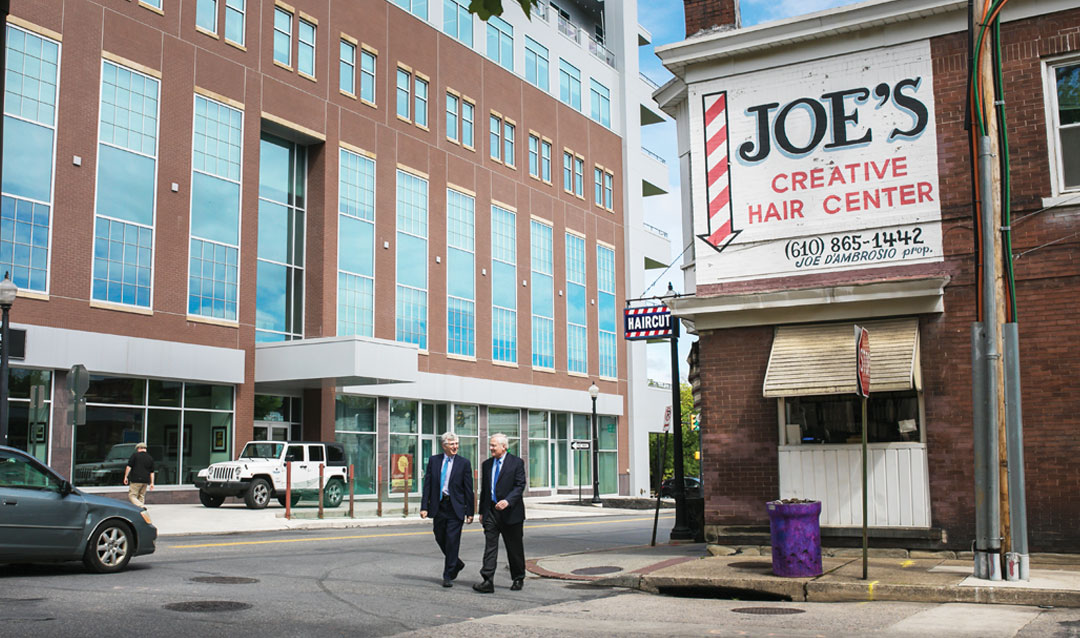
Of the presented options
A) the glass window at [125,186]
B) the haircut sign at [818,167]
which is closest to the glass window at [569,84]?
the glass window at [125,186]

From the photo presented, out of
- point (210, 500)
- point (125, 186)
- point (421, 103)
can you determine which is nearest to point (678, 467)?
point (210, 500)

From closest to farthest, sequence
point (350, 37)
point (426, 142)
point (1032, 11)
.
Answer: point (1032, 11) → point (350, 37) → point (426, 142)

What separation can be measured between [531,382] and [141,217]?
21033 millimetres

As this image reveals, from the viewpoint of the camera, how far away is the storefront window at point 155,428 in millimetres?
28172

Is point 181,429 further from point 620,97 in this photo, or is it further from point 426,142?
point 620,97

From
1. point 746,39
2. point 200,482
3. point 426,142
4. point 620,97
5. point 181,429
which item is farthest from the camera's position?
point 620,97

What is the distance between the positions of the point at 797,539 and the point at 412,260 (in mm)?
29975

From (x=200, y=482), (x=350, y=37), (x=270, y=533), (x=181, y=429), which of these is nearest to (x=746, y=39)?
(x=270, y=533)

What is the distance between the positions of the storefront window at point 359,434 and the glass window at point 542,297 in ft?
35.8

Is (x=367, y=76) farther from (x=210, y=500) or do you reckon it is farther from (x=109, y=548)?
(x=109, y=548)

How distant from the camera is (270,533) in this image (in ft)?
69.5

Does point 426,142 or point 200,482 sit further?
point 426,142

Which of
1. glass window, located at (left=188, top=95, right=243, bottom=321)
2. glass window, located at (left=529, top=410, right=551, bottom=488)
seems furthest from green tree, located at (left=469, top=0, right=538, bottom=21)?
glass window, located at (left=529, top=410, right=551, bottom=488)

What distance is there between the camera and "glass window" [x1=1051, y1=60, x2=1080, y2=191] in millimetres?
12742
